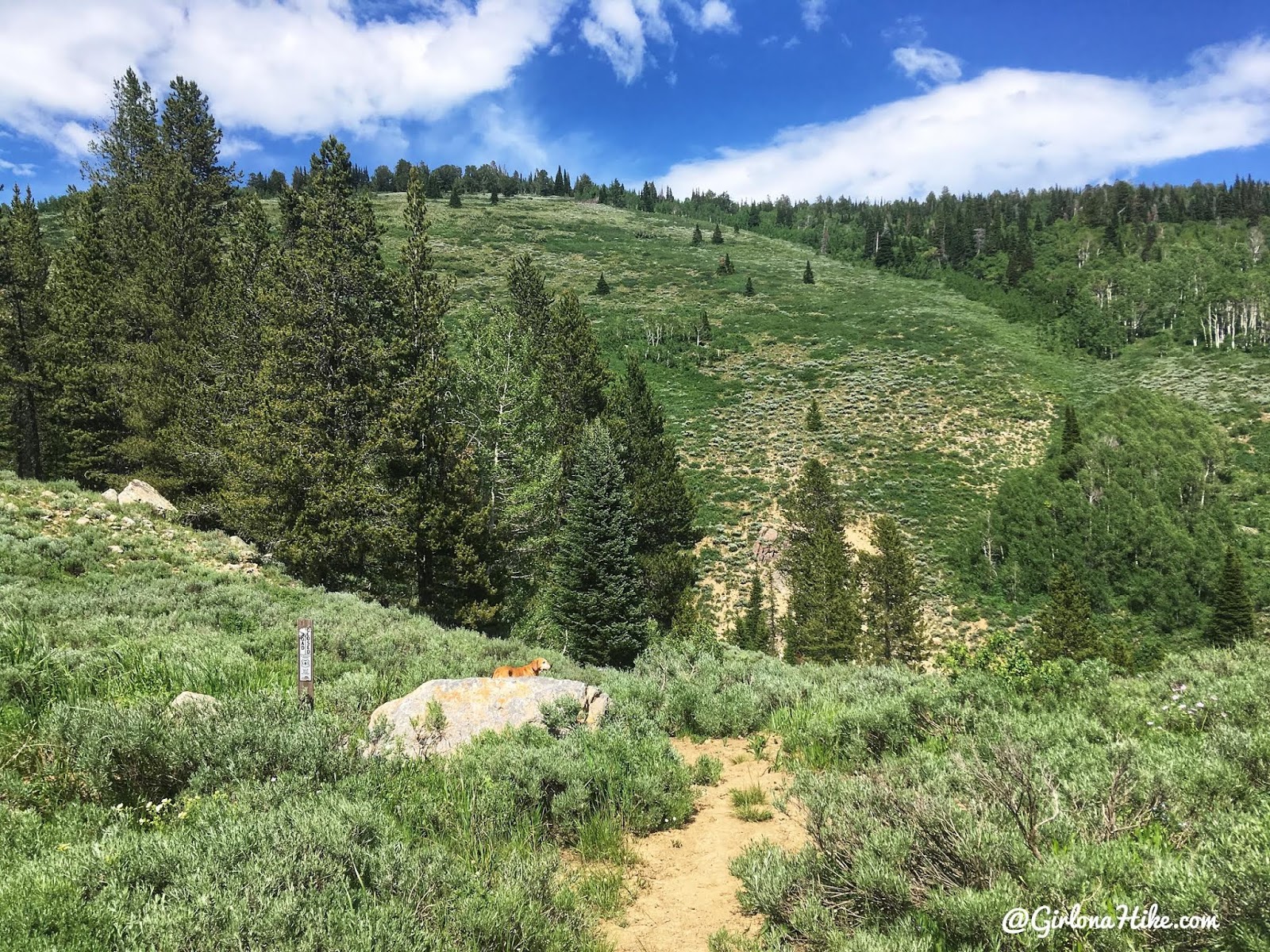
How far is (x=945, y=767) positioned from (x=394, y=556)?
16.5 meters

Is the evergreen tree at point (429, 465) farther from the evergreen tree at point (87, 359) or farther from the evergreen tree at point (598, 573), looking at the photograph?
the evergreen tree at point (87, 359)

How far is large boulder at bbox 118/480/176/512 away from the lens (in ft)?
65.8

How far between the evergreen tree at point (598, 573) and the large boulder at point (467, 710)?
1379 centimetres

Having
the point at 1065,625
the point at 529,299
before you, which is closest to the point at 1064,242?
the point at 1065,625

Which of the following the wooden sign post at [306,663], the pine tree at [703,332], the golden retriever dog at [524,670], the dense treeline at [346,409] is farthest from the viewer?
the pine tree at [703,332]

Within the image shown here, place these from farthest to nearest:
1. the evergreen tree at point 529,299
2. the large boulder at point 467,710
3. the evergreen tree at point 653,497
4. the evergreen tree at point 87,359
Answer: the evergreen tree at point 529,299 → the evergreen tree at point 653,497 → the evergreen tree at point 87,359 → the large boulder at point 467,710

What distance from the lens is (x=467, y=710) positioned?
6.64 metres

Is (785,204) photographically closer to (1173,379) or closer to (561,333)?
(1173,379)

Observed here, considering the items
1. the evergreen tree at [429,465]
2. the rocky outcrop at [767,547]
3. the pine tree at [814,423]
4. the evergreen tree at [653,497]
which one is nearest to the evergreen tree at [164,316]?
the evergreen tree at [429,465]

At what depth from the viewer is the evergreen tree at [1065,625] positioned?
23375mm

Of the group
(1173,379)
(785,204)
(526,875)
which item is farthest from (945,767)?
(785,204)

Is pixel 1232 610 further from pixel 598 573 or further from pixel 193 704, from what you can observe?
pixel 193 704

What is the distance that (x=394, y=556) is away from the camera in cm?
1769

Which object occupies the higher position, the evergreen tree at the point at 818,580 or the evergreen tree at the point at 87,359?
the evergreen tree at the point at 87,359
